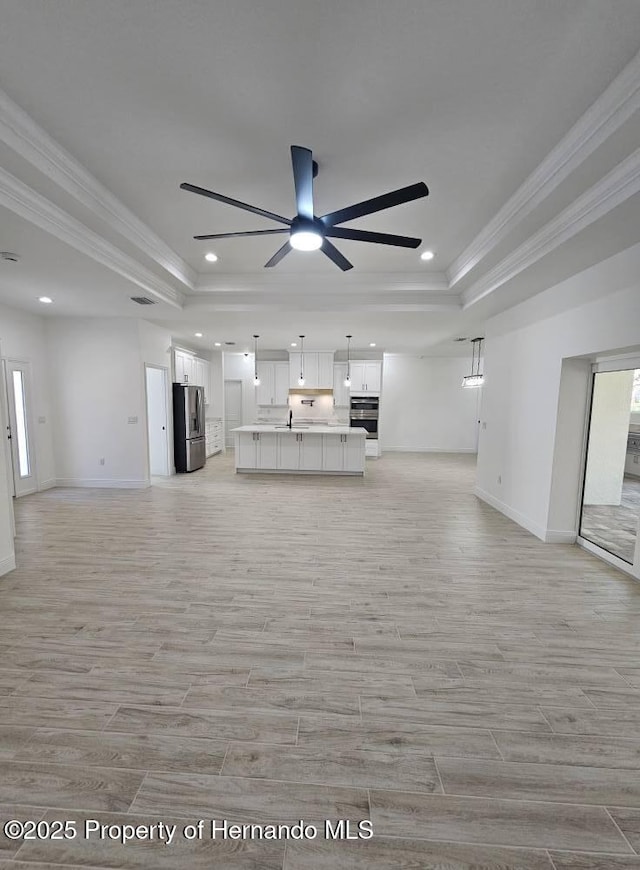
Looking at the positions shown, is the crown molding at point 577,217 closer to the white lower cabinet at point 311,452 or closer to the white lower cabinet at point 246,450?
the white lower cabinet at point 311,452

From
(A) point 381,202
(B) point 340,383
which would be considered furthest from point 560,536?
(B) point 340,383

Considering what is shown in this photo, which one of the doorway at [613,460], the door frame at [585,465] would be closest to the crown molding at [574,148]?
the door frame at [585,465]

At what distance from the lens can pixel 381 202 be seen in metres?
2.16

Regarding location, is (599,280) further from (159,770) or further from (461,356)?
(461,356)

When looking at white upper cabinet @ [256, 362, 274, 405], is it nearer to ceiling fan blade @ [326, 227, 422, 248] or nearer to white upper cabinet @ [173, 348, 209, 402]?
white upper cabinet @ [173, 348, 209, 402]

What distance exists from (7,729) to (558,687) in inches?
110

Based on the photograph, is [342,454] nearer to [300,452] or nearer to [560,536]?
[300,452]

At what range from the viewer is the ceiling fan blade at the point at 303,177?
1.87 meters

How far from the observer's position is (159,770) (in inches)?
59.4

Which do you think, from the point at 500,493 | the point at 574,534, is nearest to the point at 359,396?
the point at 500,493

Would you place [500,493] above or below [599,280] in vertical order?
below

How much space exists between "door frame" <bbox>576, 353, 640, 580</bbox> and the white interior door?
762cm

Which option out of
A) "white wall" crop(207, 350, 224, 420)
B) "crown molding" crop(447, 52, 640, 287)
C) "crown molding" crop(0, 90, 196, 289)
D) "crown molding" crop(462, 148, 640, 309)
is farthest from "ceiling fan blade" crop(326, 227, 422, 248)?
"white wall" crop(207, 350, 224, 420)

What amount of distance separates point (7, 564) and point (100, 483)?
3232 millimetres
